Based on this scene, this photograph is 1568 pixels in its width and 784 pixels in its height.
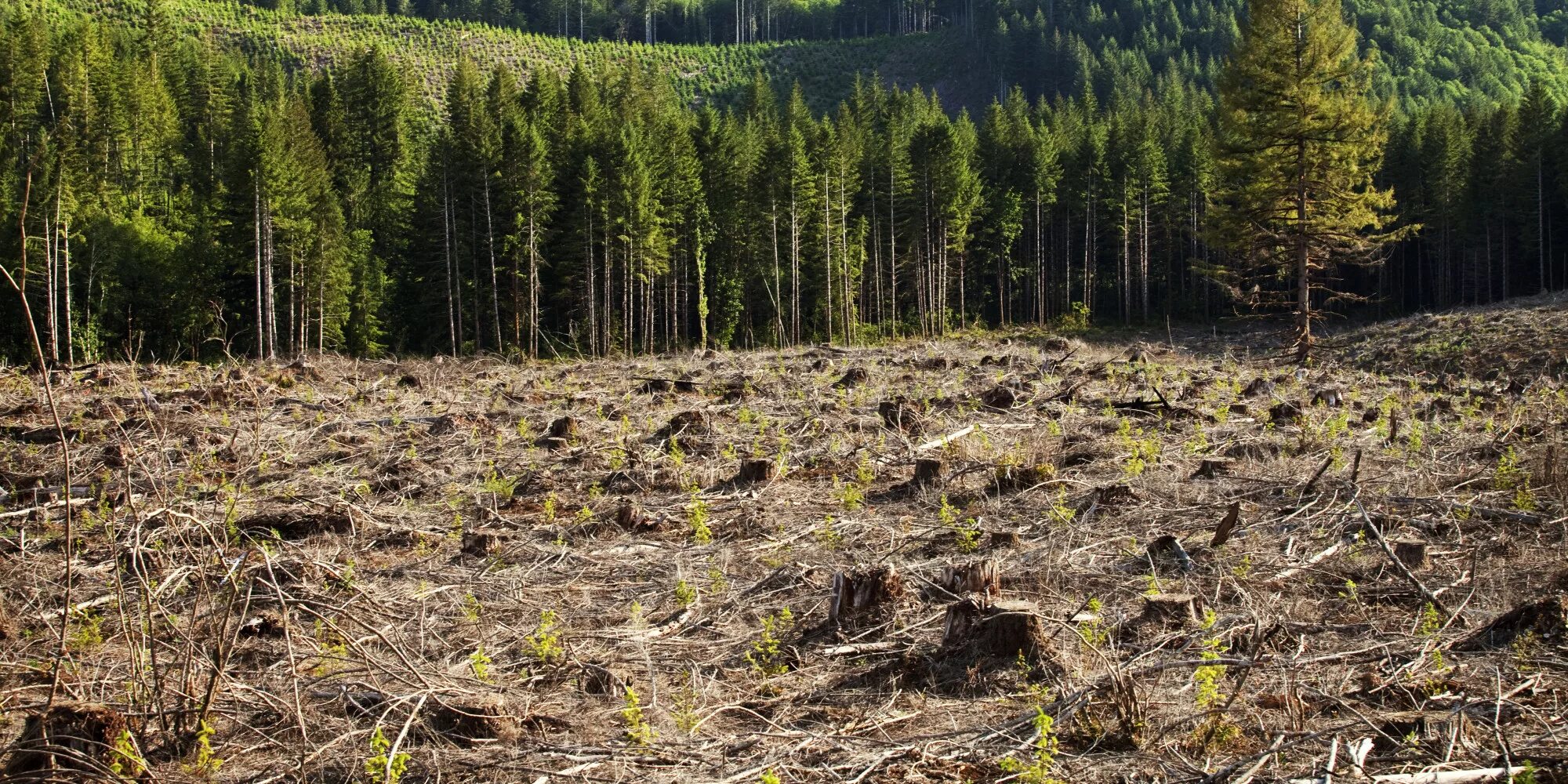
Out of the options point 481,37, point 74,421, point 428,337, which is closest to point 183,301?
point 428,337

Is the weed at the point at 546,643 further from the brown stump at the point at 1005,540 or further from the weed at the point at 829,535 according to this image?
the brown stump at the point at 1005,540

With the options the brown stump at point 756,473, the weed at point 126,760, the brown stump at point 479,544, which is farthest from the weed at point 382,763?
the brown stump at point 756,473

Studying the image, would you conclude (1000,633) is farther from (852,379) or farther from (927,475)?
(852,379)

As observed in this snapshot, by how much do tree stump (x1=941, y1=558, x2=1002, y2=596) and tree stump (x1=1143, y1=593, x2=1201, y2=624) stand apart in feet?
2.27

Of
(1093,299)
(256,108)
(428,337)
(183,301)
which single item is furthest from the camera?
(1093,299)

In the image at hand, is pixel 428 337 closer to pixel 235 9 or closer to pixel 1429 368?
pixel 1429 368

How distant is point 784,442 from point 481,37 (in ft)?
346

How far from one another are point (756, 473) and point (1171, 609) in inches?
148

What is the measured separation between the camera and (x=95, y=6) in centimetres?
7919

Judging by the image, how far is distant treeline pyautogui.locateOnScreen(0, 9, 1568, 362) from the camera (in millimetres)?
36156

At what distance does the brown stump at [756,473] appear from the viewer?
24.9 ft

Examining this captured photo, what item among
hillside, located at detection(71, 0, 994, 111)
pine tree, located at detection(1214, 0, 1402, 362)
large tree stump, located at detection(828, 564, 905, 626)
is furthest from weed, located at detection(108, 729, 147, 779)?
hillside, located at detection(71, 0, 994, 111)

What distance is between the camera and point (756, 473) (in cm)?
762

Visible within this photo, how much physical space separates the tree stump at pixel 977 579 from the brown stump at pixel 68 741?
3.40 meters
